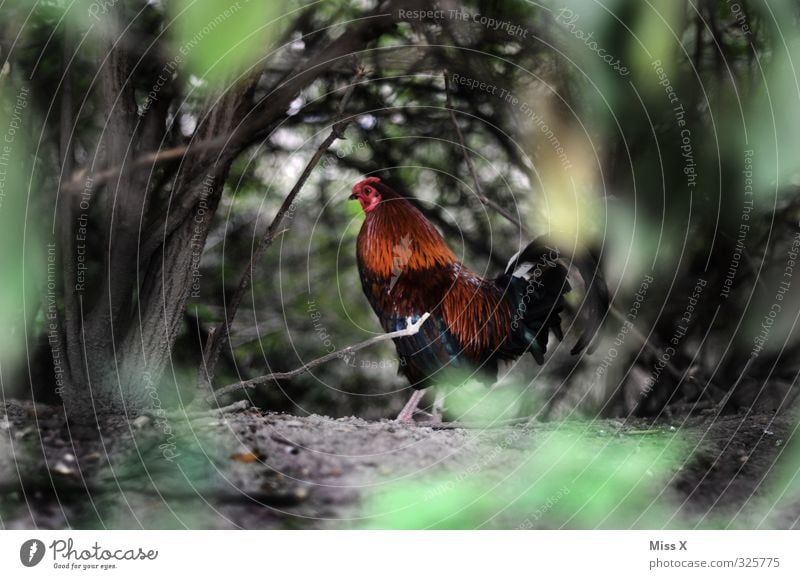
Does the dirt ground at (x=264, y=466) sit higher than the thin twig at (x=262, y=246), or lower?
lower

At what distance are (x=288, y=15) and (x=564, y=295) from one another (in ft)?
1.97

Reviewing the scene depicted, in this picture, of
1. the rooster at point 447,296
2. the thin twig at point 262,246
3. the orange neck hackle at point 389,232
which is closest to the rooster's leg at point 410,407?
the rooster at point 447,296

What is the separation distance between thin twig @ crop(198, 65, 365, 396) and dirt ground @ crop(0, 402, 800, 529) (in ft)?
0.25

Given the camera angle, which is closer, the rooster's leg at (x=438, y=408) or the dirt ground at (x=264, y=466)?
the dirt ground at (x=264, y=466)

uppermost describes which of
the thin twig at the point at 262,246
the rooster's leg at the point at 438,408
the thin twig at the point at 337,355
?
the thin twig at the point at 262,246

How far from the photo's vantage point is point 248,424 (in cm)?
103

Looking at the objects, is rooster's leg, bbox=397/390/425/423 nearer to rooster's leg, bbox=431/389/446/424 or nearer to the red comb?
rooster's leg, bbox=431/389/446/424

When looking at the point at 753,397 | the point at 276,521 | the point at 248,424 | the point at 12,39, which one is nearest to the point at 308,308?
the point at 248,424

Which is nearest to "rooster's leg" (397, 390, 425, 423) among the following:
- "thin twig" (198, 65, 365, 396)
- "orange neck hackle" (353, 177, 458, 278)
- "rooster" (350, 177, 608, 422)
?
"rooster" (350, 177, 608, 422)

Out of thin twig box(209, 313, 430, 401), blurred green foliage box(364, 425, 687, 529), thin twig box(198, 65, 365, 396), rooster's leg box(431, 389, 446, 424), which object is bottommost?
blurred green foliage box(364, 425, 687, 529)

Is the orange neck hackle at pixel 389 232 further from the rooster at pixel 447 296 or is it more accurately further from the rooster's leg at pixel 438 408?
the rooster's leg at pixel 438 408

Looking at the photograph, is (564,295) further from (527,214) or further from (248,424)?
(248,424)

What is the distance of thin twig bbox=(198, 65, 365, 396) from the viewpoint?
1.02 metres

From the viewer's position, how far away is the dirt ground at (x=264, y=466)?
960mm
